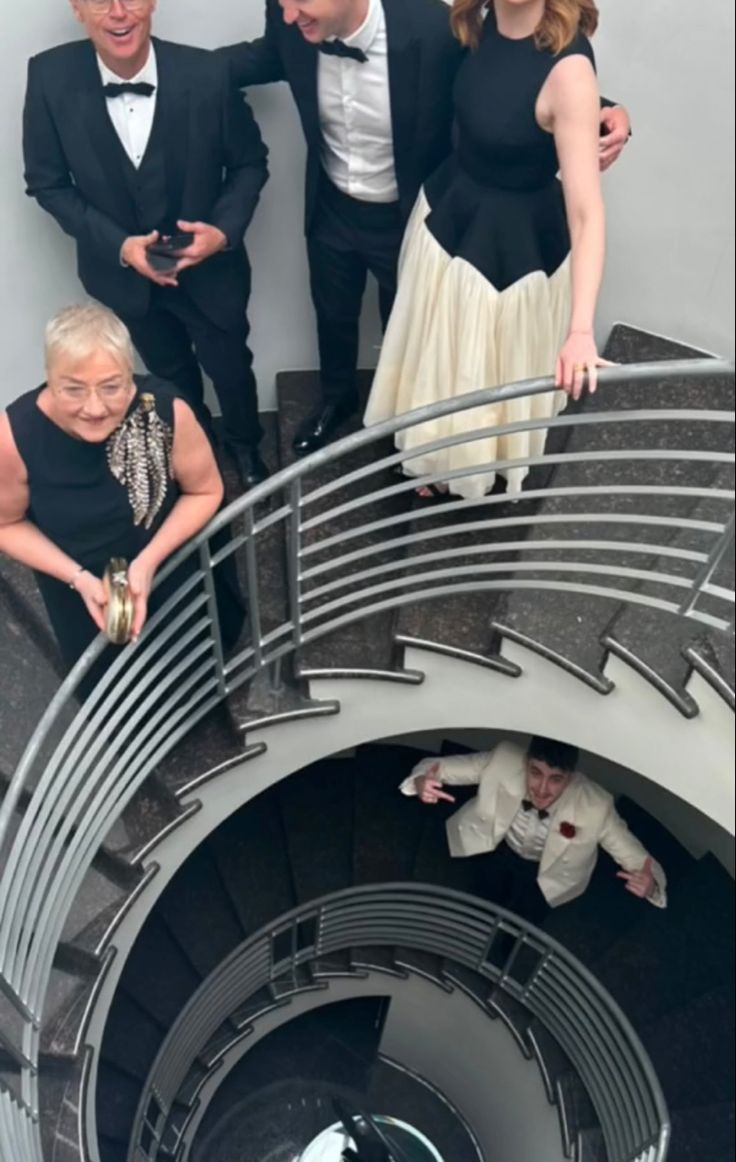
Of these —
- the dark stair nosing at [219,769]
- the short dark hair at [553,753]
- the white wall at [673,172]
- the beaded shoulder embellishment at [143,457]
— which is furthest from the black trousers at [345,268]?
the short dark hair at [553,753]

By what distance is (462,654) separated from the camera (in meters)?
3.63

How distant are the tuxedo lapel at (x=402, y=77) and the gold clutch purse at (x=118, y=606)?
4.91ft

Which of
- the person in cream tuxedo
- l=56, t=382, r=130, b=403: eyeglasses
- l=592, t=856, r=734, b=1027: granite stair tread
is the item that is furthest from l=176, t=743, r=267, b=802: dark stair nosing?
l=592, t=856, r=734, b=1027: granite stair tread

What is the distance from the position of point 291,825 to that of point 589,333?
3759 millimetres

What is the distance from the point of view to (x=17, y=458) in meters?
2.78

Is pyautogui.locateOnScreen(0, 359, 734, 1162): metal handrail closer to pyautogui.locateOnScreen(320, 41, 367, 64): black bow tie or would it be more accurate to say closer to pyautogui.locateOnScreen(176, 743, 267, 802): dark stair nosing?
pyautogui.locateOnScreen(176, 743, 267, 802): dark stair nosing

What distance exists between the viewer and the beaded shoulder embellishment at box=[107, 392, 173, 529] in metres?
2.78

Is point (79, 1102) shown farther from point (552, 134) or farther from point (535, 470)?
point (552, 134)

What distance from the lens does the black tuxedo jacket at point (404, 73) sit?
306 cm

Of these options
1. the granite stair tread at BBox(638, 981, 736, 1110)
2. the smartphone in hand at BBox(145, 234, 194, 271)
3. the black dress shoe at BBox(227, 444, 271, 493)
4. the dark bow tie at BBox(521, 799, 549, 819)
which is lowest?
the granite stair tread at BBox(638, 981, 736, 1110)

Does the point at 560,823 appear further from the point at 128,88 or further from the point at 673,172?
the point at 128,88

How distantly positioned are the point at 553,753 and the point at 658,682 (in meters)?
1.09

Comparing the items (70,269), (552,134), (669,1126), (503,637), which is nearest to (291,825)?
(669,1126)

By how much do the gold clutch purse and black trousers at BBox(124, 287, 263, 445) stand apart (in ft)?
3.07
